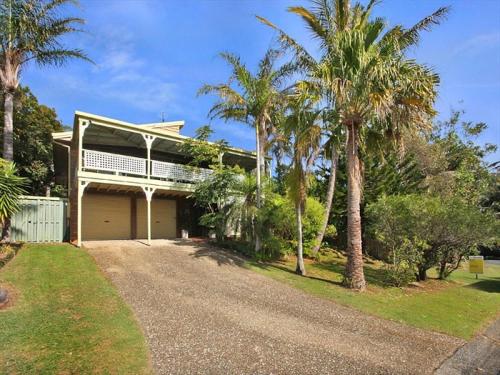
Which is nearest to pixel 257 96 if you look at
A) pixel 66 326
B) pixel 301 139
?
pixel 301 139

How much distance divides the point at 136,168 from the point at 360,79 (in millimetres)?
10427

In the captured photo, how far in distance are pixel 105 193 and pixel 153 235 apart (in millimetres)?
3419

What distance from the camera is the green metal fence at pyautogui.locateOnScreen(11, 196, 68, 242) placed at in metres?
15.3

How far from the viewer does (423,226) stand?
1451cm

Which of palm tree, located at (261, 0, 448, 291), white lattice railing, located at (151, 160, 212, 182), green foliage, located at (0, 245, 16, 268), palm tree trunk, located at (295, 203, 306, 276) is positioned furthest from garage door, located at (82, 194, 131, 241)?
palm tree, located at (261, 0, 448, 291)

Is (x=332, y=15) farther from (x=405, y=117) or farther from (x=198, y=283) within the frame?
(x=198, y=283)

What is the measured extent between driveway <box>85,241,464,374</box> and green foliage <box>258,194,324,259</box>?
3375 millimetres

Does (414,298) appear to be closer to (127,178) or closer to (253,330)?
(253,330)

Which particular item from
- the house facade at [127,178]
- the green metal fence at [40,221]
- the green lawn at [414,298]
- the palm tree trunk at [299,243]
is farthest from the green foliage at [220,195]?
the green metal fence at [40,221]

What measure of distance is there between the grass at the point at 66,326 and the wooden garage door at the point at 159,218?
342 inches

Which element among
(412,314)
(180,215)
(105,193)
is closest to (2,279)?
(105,193)

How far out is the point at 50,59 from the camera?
603 inches

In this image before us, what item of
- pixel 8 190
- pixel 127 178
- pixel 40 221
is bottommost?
pixel 40 221

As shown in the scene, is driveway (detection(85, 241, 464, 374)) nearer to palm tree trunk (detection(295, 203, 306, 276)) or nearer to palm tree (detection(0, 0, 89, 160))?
palm tree trunk (detection(295, 203, 306, 276))
